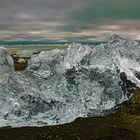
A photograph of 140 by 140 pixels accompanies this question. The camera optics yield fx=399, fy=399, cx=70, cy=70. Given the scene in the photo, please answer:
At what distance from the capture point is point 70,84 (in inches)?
1791

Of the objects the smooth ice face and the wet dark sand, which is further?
the smooth ice face

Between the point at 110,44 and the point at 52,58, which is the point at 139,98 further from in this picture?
the point at 52,58

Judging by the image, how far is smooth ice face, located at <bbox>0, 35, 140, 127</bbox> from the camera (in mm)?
41250

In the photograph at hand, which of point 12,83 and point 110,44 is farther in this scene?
point 110,44

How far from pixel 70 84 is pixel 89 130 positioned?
967 centimetres

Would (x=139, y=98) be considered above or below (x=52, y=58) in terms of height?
below

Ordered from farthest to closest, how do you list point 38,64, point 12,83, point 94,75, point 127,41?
point 127,41 < point 38,64 < point 94,75 < point 12,83

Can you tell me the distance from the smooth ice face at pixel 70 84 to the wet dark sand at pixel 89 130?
1850 millimetres

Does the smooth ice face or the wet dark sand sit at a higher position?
the smooth ice face

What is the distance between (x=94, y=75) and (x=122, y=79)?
3390 mm

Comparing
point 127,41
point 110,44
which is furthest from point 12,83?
point 127,41

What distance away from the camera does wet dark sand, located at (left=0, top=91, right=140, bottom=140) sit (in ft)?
114

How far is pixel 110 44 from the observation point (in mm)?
50938

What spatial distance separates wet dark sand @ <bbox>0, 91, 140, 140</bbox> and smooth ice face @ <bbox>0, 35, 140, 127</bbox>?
1.85 meters
